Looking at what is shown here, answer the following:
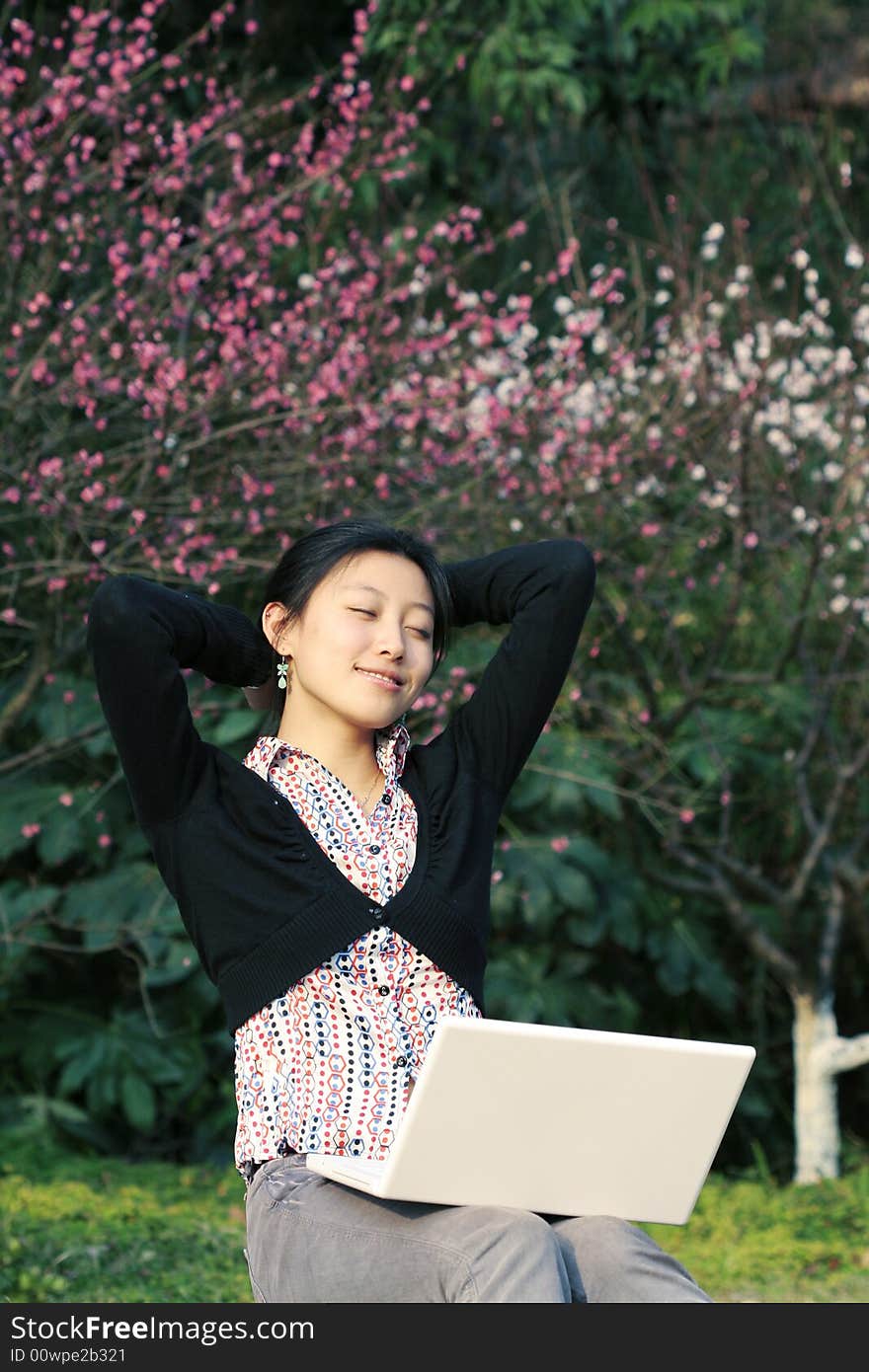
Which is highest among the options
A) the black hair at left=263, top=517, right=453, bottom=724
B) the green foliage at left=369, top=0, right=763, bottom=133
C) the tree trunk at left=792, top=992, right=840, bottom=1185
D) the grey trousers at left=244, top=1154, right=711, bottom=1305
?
the green foliage at left=369, top=0, right=763, bottom=133

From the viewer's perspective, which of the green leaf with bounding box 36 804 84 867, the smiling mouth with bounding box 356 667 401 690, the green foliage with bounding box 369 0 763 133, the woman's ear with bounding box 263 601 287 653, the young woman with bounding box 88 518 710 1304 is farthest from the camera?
the green foliage with bounding box 369 0 763 133

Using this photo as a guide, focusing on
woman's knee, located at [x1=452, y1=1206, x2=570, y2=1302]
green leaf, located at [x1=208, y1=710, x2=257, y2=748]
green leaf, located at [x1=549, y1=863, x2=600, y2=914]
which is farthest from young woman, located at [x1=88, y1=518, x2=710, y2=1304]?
green leaf, located at [x1=549, y1=863, x2=600, y2=914]

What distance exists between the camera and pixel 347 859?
1849 millimetres

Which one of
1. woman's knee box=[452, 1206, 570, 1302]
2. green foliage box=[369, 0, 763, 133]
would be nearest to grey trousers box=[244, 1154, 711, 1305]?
woman's knee box=[452, 1206, 570, 1302]

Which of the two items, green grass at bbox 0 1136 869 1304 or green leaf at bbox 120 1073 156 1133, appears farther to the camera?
green leaf at bbox 120 1073 156 1133

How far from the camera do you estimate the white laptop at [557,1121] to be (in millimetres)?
1491

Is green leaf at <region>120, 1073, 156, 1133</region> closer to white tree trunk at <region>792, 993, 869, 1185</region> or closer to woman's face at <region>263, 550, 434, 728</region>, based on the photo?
white tree trunk at <region>792, 993, 869, 1185</region>

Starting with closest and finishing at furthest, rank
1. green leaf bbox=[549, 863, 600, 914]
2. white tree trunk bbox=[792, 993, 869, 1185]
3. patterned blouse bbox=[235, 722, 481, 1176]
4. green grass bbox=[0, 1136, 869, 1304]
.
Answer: patterned blouse bbox=[235, 722, 481, 1176] < green grass bbox=[0, 1136, 869, 1304] < green leaf bbox=[549, 863, 600, 914] < white tree trunk bbox=[792, 993, 869, 1185]

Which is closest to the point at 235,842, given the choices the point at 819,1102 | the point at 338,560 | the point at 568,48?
the point at 338,560

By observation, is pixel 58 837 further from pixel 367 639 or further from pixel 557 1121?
pixel 557 1121

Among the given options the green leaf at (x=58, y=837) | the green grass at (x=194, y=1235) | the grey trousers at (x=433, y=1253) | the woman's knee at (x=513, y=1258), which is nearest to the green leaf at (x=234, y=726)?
the green leaf at (x=58, y=837)

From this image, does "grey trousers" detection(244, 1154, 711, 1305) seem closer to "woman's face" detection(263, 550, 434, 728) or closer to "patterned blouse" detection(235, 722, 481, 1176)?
"patterned blouse" detection(235, 722, 481, 1176)

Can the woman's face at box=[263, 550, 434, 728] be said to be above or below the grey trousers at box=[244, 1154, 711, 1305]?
above

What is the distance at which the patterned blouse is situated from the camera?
1.72 metres
